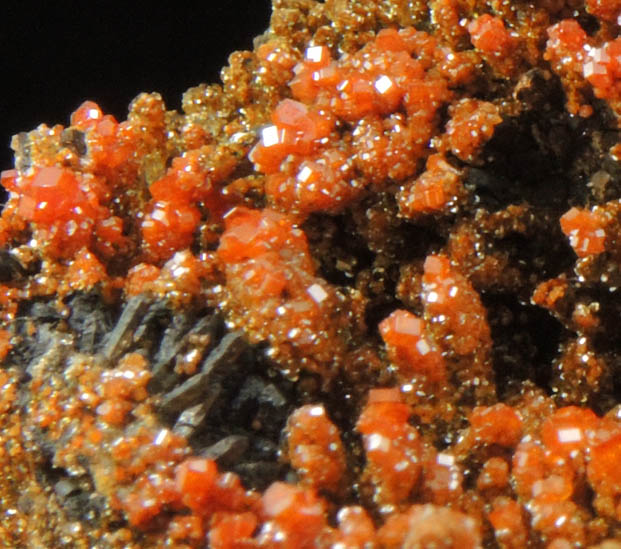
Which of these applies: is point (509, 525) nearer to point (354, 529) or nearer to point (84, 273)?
point (354, 529)

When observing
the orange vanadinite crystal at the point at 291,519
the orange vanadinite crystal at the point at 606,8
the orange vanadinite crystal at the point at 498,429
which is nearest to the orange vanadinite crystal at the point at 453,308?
the orange vanadinite crystal at the point at 498,429

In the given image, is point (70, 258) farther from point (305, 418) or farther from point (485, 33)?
point (485, 33)

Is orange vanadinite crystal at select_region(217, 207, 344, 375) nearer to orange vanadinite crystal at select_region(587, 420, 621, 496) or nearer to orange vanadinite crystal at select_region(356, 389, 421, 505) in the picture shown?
orange vanadinite crystal at select_region(356, 389, 421, 505)

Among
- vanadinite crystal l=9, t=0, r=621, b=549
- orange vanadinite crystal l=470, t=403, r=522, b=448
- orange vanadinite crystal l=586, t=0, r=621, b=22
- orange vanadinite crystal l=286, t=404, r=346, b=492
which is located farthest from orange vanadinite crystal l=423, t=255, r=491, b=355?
orange vanadinite crystal l=586, t=0, r=621, b=22

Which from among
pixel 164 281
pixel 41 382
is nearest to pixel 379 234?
pixel 164 281

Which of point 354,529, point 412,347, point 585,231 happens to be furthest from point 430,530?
point 585,231

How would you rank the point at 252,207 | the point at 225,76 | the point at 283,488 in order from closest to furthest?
1. the point at 283,488
2. the point at 252,207
3. the point at 225,76
